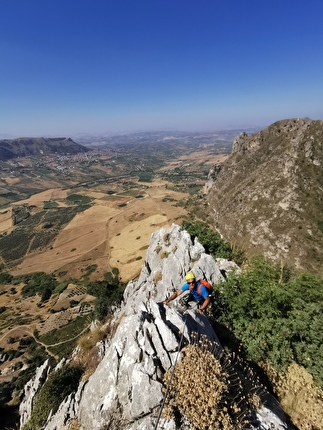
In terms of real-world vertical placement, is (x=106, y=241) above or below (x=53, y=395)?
below

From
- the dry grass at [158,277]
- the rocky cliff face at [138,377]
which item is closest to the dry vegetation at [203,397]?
the rocky cliff face at [138,377]

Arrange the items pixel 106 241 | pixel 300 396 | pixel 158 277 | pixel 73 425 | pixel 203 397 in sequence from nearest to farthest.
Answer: pixel 203 397 → pixel 300 396 → pixel 73 425 → pixel 158 277 → pixel 106 241

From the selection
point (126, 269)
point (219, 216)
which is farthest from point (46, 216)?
point (219, 216)

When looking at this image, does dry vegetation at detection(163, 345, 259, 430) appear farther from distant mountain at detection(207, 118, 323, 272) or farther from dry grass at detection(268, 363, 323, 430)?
distant mountain at detection(207, 118, 323, 272)

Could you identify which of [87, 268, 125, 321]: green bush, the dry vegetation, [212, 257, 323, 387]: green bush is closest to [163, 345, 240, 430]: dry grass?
the dry vegetation

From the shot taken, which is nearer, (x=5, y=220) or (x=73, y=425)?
(x=73, y=425)

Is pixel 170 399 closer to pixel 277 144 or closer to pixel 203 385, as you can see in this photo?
pixel 203 385

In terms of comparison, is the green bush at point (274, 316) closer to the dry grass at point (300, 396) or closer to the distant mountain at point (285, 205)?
the dry grass at point (300, 396)

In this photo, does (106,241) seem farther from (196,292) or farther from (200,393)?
(200,393)

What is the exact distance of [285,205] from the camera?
7650cm

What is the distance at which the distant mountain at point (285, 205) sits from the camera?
6562cm

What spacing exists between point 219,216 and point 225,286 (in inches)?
3525

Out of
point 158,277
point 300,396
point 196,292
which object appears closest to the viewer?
point 300,396

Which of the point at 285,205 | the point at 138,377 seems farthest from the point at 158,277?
the point at 285,205
